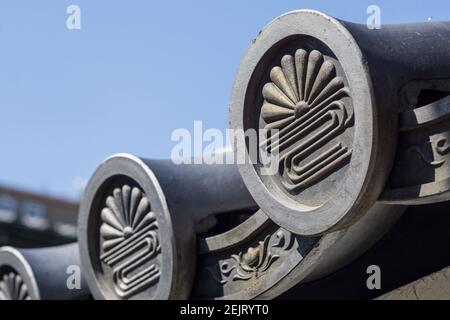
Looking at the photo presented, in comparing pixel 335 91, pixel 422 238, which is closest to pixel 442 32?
pixel 335 91

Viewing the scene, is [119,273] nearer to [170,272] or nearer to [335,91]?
[170,272]

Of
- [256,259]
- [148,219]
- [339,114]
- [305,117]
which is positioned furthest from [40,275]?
[339,114]

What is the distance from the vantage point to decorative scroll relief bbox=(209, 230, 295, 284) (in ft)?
27.0

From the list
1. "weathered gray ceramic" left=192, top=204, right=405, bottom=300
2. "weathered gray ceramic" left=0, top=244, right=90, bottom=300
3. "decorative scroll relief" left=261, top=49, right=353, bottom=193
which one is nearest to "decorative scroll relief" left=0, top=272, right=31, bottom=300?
"weathered gray ceramic" left=0, top=244, right=90, bottom=300

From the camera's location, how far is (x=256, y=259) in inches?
336

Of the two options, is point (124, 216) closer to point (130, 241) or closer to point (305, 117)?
point (130, 241)

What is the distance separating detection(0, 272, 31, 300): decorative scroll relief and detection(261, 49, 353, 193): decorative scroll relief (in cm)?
471

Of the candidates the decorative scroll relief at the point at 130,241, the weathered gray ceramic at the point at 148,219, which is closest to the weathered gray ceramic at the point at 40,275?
the weathered gray ceramic at the point at 148,219

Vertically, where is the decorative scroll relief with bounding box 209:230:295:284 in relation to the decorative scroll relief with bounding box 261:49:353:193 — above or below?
below

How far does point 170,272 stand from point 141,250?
2.08 ft

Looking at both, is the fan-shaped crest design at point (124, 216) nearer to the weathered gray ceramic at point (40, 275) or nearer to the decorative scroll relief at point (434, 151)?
the weathered gray ceramic at point (40, 275)

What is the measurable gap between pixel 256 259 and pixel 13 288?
4.09 m

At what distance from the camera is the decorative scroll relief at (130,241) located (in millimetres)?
9352

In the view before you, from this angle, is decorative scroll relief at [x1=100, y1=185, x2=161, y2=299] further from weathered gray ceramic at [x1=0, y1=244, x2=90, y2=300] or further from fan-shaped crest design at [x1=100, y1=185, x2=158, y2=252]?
weathered gray ceramic at [x1=0, y1=244, x2=90, y2=300]
